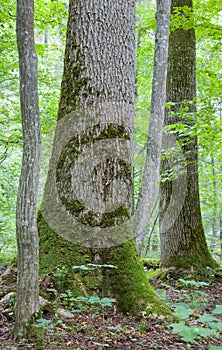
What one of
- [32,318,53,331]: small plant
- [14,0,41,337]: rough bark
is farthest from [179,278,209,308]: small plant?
[14,0,41,337]: rough bark

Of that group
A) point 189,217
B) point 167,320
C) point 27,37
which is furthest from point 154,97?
point 167,320

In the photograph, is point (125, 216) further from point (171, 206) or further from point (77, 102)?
point (171, 206)

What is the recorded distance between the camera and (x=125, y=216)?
3588 millimetres

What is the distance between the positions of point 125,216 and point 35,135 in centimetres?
145

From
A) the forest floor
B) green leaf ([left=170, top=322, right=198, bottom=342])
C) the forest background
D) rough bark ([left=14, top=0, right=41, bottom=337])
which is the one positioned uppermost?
the forest background

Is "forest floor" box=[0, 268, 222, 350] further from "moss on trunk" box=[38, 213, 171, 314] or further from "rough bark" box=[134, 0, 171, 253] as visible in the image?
"rough bark" box=[134, 0, 171, 253]

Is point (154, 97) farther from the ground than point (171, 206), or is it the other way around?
point (154, 97)

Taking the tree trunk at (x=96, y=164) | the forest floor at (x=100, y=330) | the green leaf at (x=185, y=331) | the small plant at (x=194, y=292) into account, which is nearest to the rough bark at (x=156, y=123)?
the small plant at (x=194, y=292)

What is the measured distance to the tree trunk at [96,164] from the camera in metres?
3.40

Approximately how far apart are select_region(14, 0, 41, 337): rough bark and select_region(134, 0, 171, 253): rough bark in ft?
9.42

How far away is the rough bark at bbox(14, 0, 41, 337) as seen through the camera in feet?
8.29

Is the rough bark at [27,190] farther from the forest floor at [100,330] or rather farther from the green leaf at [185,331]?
the green leaf at [185,331]

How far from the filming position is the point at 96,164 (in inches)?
140

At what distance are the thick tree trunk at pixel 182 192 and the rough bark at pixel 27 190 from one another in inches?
135
